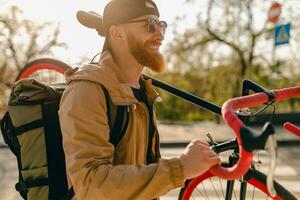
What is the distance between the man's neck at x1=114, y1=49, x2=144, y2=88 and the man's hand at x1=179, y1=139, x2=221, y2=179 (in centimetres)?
45

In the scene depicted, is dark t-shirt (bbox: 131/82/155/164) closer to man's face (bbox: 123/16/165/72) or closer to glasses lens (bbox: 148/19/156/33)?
man's face (bbox: 123/16/165/72)

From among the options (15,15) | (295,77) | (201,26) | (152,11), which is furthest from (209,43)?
(152,11)

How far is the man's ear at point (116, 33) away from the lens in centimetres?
183

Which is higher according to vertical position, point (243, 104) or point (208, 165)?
point (243, 104)

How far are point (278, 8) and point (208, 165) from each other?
10.4 metres

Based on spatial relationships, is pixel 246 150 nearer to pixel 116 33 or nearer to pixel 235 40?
pixel 116 33

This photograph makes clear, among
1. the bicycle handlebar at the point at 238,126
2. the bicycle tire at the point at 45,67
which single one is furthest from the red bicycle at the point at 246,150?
the bicycle tire at the point at 45,67

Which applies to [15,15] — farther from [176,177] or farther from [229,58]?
[176,177]

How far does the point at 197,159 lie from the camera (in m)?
1.54

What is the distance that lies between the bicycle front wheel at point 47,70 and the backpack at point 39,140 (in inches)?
37.4

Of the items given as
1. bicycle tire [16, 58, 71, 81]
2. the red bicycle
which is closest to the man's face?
the red bicycle

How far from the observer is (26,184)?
1.85 metres

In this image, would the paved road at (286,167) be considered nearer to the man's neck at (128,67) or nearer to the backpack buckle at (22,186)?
the man's neck at (128,67)

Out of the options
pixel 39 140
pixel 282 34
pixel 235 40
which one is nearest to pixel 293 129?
pixel 39 140
